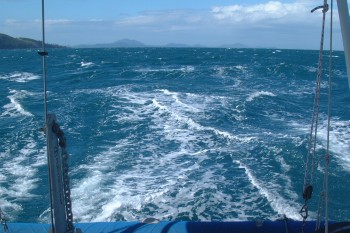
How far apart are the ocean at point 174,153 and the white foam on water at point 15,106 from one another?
0.07m

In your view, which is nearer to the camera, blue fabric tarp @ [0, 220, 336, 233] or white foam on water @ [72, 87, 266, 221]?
blue fabric tarp @ [0, 220, 336, 233]

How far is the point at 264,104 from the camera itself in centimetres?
2842

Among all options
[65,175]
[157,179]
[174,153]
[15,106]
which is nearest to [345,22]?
[65,175]

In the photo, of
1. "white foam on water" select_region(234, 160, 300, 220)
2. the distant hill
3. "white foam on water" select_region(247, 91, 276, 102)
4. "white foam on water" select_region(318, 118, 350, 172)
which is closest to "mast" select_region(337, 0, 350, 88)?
"white foam on water" select_region(234, 160, 300, 220)

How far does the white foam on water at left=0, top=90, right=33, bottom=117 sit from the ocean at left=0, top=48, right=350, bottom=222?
74mm

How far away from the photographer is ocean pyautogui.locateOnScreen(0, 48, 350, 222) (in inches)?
509

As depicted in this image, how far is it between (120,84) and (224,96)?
11148 millimetres

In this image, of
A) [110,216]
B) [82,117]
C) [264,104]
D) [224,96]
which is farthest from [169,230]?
[224,96]

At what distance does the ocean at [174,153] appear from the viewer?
42.4 feet

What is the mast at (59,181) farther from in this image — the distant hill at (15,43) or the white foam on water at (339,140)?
the distant hill at (15,43)

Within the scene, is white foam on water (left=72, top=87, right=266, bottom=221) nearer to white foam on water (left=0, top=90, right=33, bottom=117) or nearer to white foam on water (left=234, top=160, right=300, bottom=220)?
white foam on water (left=234, top=160, right=300, bottom=220)

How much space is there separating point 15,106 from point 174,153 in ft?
48.1

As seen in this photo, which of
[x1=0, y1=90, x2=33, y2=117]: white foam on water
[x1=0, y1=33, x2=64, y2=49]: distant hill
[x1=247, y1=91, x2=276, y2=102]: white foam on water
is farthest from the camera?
[x1=0, y1=33, x2=64, y2=49]: distant hill

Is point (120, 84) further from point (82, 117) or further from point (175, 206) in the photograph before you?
point (175, 206)
